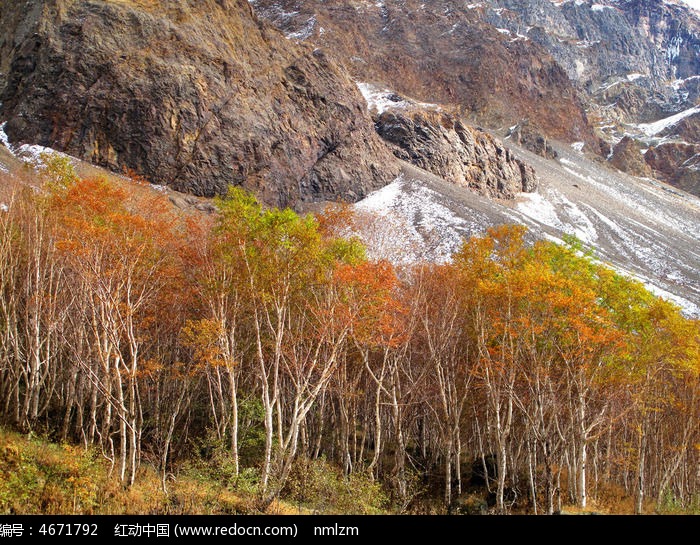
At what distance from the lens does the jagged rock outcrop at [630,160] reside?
159 m

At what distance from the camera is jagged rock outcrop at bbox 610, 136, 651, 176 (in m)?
159

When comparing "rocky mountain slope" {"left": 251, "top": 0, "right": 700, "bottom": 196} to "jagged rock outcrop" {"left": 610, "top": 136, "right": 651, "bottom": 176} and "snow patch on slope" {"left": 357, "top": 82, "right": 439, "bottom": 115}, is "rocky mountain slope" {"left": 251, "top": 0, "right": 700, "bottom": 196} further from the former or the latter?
"snow patch on slope" {"left": 357, "top": 82, "right": 439, "bottom": 115}

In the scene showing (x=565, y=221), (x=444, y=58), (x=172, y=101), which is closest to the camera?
(x=172, y=101)

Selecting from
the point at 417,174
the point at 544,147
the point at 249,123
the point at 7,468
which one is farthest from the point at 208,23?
the point at 544,147

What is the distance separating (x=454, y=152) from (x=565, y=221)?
2645 centimetres

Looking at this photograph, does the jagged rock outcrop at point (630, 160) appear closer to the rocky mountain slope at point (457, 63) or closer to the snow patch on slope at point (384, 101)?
the rocky mountain slope at point (457, 63)

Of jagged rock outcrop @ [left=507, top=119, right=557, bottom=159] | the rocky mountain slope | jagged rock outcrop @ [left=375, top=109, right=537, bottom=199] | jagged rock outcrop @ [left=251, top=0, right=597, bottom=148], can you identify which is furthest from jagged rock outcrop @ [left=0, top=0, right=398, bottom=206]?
jagged rock outcrop @ [left=507, top=119, right=557, bottom=159]

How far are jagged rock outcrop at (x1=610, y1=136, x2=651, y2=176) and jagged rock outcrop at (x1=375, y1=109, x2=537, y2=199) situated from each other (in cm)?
7502

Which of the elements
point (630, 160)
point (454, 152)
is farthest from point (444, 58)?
point (454, 152)

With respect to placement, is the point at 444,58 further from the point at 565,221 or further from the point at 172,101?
the point at 172,101

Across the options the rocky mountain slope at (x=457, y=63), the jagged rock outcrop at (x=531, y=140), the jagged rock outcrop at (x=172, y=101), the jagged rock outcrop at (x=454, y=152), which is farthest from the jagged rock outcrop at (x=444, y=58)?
the jagged rock outcrop at (x=172, y=101)

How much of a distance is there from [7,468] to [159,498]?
11.0 ft

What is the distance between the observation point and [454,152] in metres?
98.9
